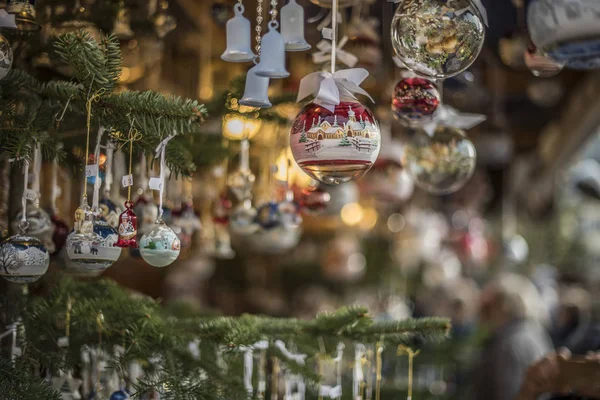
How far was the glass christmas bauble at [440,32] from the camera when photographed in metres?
1.73

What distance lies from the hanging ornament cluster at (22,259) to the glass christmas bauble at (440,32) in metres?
0.87

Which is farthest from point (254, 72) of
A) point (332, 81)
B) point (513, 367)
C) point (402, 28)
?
point (513, 367)

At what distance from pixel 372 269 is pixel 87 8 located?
5231mm

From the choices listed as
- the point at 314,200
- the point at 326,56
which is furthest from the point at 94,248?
the point at 314,200

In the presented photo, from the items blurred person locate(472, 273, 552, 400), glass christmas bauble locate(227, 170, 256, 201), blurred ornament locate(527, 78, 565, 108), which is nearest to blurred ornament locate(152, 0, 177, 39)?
glass christmas bauble locate(227, 170, 256, 201)

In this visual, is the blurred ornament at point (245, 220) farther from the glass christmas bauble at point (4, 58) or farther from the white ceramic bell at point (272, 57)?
the glass christmas bauble at point (4, 58)

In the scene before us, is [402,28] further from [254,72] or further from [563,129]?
[563,129]

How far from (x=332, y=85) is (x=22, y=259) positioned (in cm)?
75

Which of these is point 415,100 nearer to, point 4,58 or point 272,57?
point 272,57

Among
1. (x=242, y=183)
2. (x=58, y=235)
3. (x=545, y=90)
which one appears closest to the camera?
(x=58, y=235)

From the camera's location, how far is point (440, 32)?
1.73 m

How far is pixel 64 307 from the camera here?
1.93 m

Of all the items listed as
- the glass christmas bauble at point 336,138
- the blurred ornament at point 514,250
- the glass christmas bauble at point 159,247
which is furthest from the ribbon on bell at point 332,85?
the blurred ornament at point 514,250

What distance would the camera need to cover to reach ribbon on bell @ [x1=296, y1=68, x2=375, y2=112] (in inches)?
67.9
